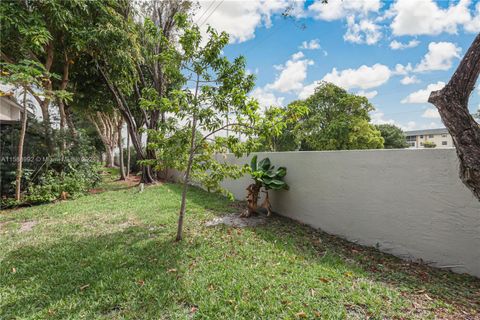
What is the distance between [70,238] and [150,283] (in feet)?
7.51

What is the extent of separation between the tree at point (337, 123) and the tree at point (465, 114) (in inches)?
571

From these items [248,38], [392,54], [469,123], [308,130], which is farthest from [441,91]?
[308,130]

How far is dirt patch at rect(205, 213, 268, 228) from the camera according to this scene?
4.62 metres

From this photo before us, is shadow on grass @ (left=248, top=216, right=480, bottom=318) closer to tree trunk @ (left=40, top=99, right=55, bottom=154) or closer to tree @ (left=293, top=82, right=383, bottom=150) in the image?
tree trunk @ (left=40, top=99, right=55, bottom=154)

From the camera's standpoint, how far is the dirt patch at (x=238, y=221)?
4621mm

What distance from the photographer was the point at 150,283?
99.6 inches

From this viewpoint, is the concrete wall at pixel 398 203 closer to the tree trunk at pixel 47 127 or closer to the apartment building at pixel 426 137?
the tree trunk at pixel 47 127

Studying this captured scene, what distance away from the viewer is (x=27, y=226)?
4656 mm

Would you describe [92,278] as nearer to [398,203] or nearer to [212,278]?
[212,278]

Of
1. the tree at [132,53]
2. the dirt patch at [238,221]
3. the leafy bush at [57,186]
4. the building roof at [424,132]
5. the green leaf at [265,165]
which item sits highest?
the building roof at [424,132]

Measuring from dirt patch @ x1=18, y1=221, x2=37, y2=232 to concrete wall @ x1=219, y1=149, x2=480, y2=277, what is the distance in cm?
522

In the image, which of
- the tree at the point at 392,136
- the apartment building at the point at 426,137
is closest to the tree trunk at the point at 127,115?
the tree at the point at 392,136

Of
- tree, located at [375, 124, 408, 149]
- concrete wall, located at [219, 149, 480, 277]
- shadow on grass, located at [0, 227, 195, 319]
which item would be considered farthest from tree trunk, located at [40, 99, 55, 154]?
tree, located at [375, 124, 408, 149]

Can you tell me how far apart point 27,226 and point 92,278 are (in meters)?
3.19
